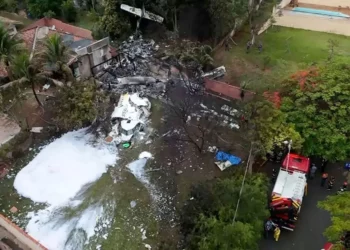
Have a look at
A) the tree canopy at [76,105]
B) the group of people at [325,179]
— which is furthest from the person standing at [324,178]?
the tree canopy at [76,105]

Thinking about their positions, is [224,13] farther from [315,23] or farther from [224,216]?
[224,216]

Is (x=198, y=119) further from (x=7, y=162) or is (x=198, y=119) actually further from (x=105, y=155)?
(x=7, y=162)

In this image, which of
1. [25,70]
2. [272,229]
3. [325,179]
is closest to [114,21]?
[25,70]

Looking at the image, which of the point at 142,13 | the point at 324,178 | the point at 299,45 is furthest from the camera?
the point at 299,45

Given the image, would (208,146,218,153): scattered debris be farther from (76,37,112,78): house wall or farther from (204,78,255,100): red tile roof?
(76,37,112,78): house wall

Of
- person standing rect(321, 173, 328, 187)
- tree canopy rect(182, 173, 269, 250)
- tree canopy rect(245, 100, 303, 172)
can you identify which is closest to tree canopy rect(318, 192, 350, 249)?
tree canopy rect(182, 173, 269, 250)

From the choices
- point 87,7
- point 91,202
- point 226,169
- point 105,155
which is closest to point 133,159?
point 105,155
